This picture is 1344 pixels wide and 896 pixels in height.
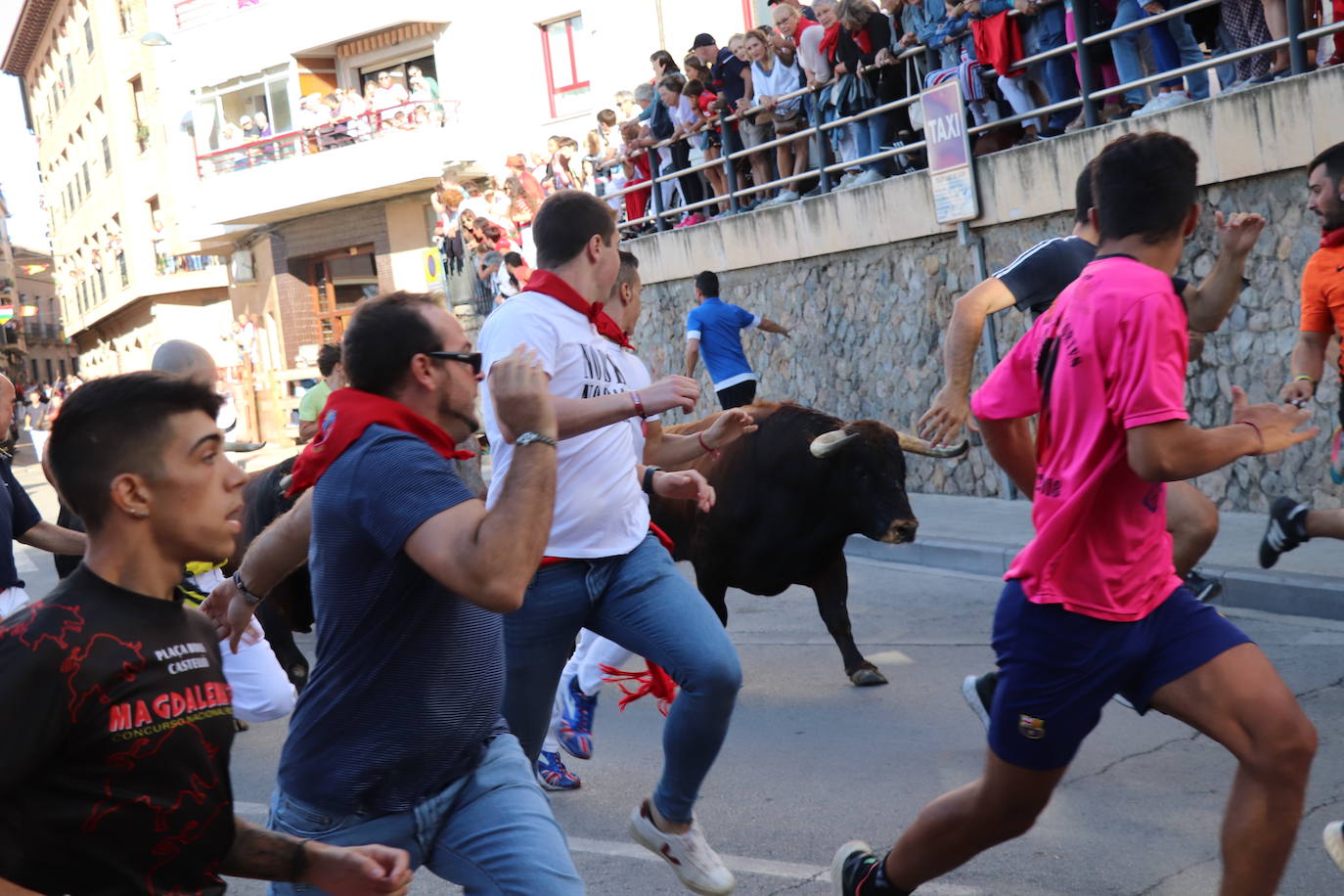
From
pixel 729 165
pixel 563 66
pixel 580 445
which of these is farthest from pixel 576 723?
pixel 563 66

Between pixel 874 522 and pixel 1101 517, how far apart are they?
12.5 feet

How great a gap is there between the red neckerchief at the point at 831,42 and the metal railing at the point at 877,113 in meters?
0.28

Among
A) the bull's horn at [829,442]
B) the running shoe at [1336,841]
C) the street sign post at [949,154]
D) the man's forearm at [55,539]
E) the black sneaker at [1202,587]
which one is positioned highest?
the street sign post at [949,154]

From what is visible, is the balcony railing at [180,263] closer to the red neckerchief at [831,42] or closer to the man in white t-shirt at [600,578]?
the red neckerchief at [831,42]

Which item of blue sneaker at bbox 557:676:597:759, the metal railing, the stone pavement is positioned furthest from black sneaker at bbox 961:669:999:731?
the metal railing

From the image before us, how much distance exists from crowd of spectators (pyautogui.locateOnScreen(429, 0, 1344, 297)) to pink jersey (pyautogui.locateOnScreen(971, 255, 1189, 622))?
743 centimetres

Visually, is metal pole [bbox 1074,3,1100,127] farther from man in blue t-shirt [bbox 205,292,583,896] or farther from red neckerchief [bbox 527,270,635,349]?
man in blue t-shirt [bbox 205,292,583,896]

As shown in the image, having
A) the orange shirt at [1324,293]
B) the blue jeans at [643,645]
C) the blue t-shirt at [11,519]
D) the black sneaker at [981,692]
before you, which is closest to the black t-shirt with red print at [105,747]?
the blue jeans at [643,645]

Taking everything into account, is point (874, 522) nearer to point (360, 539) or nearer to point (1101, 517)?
point (1101, 517)

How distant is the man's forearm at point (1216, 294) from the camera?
4.73 meters

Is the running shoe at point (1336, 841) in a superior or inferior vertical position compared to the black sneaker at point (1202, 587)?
inferior

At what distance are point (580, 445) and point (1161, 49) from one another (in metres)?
8.09

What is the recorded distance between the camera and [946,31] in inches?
483

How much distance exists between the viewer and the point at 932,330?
45.1 ft
